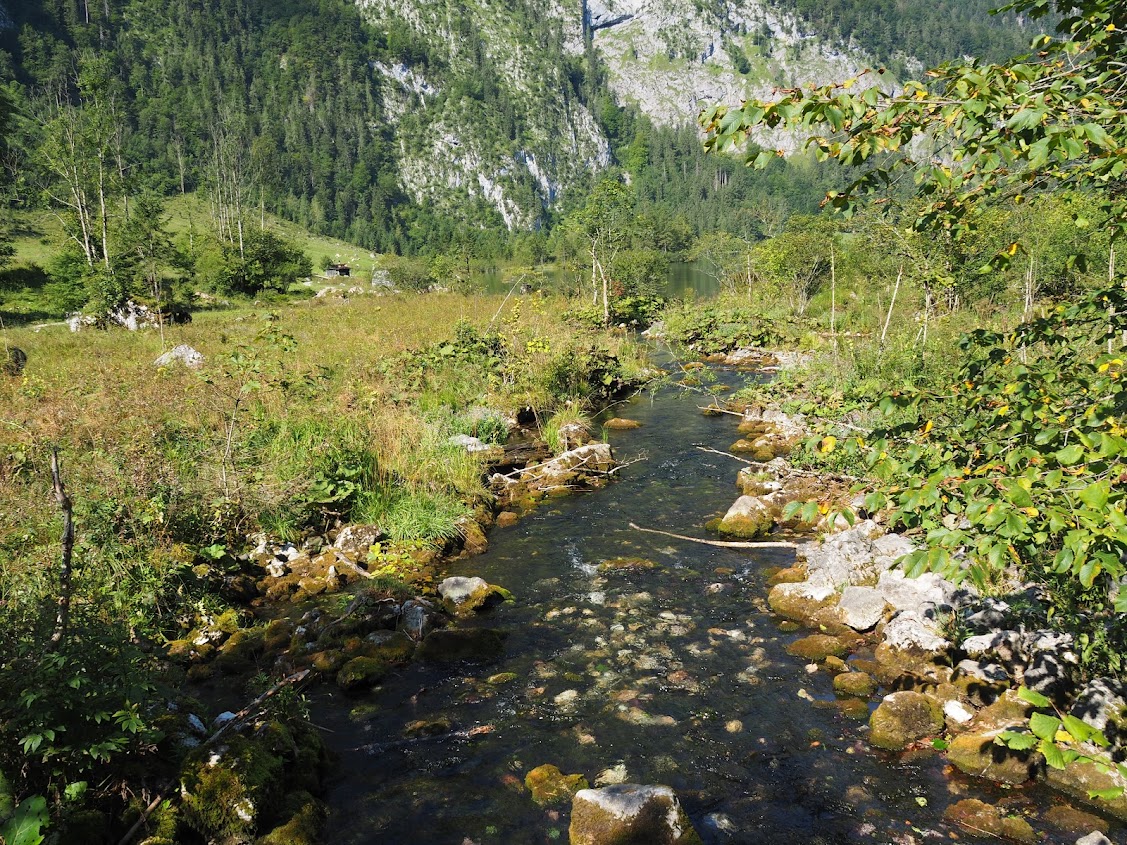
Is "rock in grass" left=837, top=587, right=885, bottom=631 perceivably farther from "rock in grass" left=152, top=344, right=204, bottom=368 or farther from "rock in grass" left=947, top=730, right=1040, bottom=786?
"rock in grass" left=152, top=344, right=204, bottom=368

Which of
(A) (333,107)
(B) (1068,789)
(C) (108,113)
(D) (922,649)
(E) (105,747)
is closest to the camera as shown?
(E) (105,747)

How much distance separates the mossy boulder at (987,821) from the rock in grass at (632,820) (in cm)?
208

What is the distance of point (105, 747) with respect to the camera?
3.82 meters

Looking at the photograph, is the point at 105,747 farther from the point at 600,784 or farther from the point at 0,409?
the point at 0,409

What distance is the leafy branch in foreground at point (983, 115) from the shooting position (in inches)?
104

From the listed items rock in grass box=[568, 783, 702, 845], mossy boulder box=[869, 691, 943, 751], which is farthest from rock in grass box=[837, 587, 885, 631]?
rock in grass box=[568, 783, 702, 845]

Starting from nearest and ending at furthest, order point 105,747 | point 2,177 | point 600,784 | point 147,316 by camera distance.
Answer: point 105,747, point 600,784, point 147,316, point 2,177

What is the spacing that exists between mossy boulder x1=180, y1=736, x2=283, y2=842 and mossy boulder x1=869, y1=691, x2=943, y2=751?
5.27 m

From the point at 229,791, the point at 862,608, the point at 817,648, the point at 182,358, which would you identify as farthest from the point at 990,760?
the point at 182,358

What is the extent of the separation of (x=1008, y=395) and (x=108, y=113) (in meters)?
52.1

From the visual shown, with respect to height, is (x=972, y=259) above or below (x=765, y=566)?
above

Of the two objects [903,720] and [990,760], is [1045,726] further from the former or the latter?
[903,720]

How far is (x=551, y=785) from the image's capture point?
18.3 feet

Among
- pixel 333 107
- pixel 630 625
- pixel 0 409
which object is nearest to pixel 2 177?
pixel 0 409
